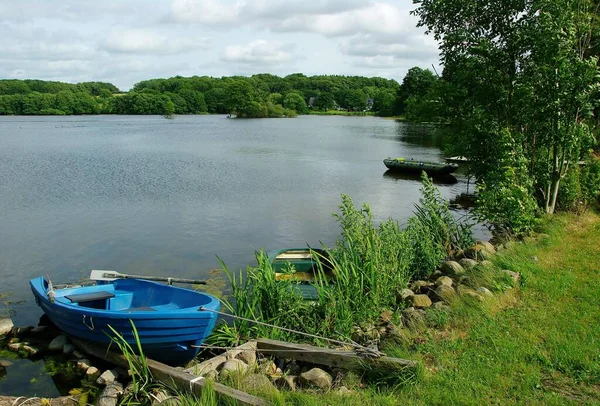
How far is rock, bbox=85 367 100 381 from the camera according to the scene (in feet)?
31.0

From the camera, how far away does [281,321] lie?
9289 mm

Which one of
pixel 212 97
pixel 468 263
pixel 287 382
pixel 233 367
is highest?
pixel 212 97

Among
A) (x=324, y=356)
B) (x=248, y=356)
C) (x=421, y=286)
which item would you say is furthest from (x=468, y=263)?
(x=248, y=356)

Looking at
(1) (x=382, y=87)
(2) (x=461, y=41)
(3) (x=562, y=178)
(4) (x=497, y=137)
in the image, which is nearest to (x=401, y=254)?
(4) (x=497, y=137)

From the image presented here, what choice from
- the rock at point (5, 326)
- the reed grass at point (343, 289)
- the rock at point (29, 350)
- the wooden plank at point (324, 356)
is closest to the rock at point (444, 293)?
the reed grass at point (343, 289)

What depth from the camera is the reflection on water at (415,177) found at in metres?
34.4

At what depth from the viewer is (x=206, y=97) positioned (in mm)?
153750

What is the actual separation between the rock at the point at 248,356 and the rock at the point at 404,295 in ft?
10.8

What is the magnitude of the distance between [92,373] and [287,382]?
430 cm

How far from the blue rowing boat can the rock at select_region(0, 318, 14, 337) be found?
3.13 ft

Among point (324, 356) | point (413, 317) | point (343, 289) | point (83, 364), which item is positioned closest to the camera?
A: point (324, 356)

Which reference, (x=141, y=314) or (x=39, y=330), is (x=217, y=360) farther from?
(x=39, y=330)

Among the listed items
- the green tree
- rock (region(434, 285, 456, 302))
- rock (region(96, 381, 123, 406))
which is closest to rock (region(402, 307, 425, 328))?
rock (region(434, 285, 456, 302))

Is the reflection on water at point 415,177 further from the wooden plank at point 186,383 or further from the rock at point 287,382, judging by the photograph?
the wooden plank at point 186,383
